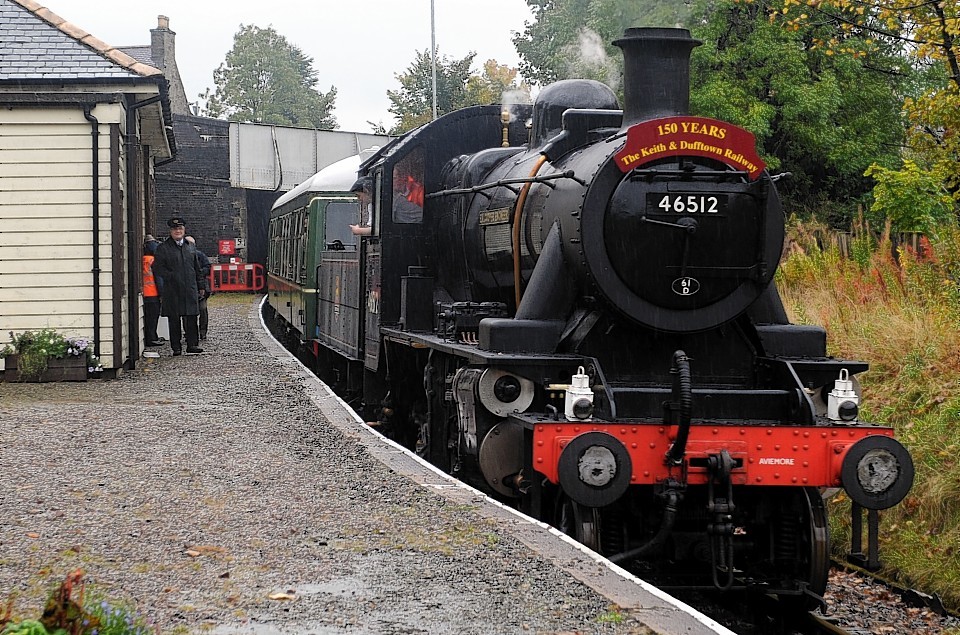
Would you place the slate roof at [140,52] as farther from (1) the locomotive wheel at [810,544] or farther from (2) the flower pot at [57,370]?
(1) the locomotive wheel at [810,544]

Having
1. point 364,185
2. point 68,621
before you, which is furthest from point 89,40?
point 68,621

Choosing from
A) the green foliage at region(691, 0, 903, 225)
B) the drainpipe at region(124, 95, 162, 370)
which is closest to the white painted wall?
the drainpipe at region(124, 95, 162, 370)

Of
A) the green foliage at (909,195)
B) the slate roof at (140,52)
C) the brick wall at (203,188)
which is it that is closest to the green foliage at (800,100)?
the green foliage at (909,195)

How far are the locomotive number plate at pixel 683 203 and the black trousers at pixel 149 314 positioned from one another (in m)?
11.1

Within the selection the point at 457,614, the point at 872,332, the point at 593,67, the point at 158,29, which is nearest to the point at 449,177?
the point at 593,67

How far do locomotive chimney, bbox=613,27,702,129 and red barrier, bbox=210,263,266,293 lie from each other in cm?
2844

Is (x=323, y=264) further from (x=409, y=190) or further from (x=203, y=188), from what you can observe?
(x=203, y=188)

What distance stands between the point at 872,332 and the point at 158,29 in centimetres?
4310

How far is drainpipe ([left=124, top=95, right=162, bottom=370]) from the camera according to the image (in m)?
13.2

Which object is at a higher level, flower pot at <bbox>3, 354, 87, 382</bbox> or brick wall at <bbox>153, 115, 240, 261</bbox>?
brick wall at <bbox>153, 115, 240, 261</bbox>

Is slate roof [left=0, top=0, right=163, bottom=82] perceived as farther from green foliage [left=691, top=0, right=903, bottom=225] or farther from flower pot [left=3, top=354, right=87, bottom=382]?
green foliage [left=691, top=0, right=903, bottom=225]

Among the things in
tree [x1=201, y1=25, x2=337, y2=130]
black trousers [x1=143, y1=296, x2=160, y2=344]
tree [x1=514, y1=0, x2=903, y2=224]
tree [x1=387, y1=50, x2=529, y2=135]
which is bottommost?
black trousers [x1=143, y1=296, x2=160, y2=344]

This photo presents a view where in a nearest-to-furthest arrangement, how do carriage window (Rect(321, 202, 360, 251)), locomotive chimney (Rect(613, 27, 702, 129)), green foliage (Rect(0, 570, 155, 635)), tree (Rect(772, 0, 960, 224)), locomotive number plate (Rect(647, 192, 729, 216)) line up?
green foliage (Rect(0, 570, 155, 635))
locomotive number plate (Rect(647, 192, 729, 216))
locomotive chimney (Rect(613, 27, 702, 129))
tree (Rect(772, 0, 960, 224))
carriage window (Rect(321, 202, 360, 251))

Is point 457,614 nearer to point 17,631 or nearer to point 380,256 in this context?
point 17,631
